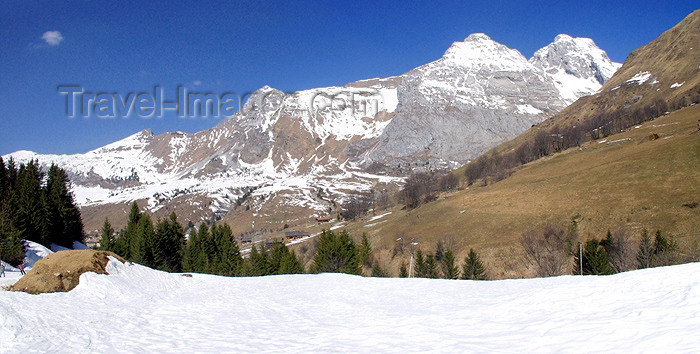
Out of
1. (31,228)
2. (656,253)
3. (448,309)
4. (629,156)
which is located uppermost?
(629,156)

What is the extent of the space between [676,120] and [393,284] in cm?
15786

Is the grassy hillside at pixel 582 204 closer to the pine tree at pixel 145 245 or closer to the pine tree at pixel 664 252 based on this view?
the pine tree at pixel 664 252

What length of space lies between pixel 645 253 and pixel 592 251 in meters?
8.43

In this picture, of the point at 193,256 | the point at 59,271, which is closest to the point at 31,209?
the point at 193,256

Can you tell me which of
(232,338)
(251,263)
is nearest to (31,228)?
(251,263)

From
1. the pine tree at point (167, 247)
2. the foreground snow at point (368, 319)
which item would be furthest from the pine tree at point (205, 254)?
the foreground snow at point (368, 319)

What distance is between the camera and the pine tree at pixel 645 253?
56469mm

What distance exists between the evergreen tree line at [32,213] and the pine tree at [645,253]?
78.5m

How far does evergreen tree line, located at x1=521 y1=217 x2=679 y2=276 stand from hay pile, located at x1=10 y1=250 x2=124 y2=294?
179ft

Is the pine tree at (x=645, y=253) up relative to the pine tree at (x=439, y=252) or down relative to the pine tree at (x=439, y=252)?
up

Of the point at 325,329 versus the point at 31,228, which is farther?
the point at 31,228

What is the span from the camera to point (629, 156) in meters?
103

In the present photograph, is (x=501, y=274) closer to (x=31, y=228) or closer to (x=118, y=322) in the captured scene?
(x=118, y=322)

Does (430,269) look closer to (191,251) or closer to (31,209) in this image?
(191,251)
